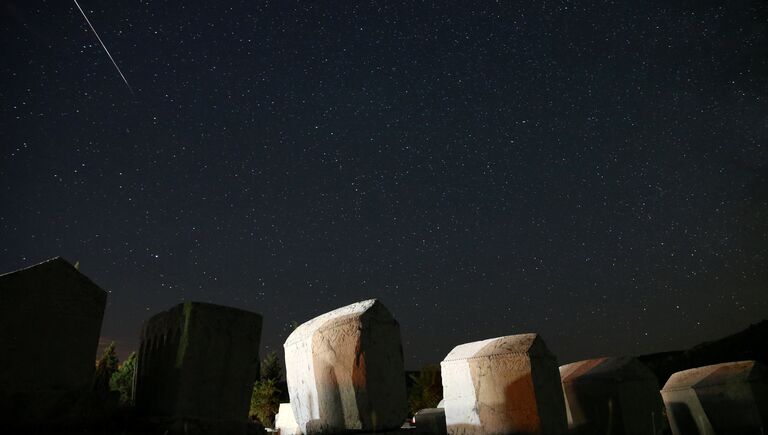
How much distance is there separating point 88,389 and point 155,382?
504 mm

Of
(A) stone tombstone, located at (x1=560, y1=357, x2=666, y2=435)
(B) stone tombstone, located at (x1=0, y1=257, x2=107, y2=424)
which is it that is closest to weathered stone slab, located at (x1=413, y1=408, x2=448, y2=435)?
(A) stone tombstone, located at (x1=560, y1=357, x2=666, y2=435)

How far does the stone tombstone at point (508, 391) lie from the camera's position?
254 inches

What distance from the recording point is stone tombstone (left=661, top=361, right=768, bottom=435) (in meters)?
8.02

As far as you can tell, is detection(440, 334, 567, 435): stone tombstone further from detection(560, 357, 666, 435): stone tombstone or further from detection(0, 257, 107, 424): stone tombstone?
detection(0, 257, 107, 424): stone tombstone

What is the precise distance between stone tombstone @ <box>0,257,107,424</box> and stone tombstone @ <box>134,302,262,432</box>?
0.52 m

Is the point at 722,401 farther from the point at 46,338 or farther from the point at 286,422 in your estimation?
the point at 46,338

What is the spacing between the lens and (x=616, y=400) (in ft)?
27.7

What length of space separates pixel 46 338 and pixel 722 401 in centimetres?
994

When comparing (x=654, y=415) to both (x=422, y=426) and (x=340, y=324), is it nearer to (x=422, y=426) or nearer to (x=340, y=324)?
(x=422, y=426)

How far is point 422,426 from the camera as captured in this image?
916 cm

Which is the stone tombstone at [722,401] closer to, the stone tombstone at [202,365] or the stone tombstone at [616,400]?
the stone tombstone at [616,400]

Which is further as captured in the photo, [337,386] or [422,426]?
[422,426]

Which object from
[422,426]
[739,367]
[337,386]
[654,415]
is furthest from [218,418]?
[739,367]

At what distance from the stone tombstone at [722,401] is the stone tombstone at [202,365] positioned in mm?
8382
